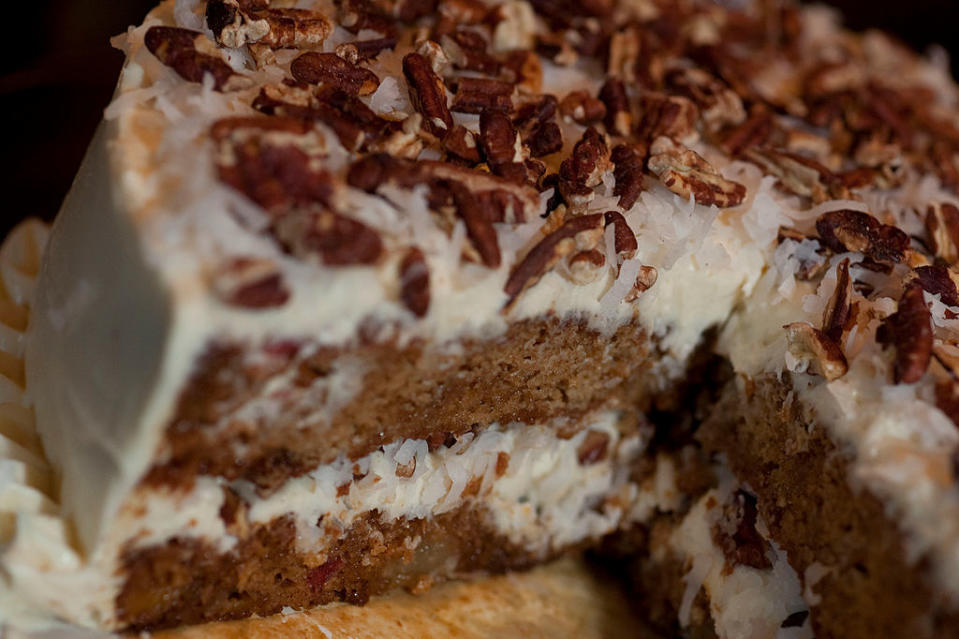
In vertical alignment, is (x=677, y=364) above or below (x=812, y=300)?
below

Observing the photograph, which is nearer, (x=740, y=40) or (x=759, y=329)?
(x=759, y=329)

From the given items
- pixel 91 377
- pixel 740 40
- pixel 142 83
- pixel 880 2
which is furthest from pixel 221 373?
pixel 880 2

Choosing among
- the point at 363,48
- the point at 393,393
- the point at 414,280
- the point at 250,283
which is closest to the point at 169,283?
the point at 250,283

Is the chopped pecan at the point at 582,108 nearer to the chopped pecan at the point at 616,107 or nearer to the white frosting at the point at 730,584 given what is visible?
the chopped pecan at the point at 616,107

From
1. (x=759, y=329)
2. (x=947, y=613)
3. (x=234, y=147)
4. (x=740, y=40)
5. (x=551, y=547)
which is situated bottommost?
(x=551, y=547)

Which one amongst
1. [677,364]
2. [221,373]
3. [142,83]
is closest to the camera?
[221,373]

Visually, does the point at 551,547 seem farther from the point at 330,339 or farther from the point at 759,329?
the point at 330,339

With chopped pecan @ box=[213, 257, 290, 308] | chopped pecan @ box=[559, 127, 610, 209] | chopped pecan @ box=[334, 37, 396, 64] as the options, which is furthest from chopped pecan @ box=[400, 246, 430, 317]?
chopped pecan @ box=[334, 37, 396, 64]
